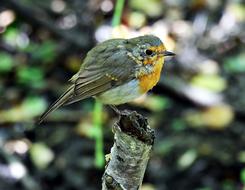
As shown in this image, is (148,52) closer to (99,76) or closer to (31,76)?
(99,76)

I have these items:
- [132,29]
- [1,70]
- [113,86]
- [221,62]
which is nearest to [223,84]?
[221,62]

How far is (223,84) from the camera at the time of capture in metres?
5.95

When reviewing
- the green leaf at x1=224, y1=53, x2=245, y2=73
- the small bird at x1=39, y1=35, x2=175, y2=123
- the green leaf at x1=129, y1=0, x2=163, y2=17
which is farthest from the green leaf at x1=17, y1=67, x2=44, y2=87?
the small bird at x1=39, y1=35, x2=175, y2=123

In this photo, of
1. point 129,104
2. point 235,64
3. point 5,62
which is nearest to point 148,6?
point 235,64

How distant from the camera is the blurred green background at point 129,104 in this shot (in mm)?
5293

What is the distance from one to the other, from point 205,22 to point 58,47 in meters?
1.54

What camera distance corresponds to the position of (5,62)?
6.13m

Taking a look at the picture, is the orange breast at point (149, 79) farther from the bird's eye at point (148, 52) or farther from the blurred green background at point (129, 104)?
the blurred green background at point (129, 104)

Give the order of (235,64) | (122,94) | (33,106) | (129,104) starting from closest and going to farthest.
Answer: (122,94)
(33,106)
(129,104)
(235,64)

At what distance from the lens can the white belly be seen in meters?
3.58

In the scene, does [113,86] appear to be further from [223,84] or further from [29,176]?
[223,84]

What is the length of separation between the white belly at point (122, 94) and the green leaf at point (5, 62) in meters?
2.59

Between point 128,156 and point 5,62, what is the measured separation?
3538 millimetres

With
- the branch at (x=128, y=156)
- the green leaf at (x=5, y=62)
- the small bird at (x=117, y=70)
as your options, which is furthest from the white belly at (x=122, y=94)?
the green leaf at (x=5, y=62)
